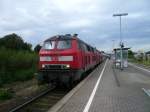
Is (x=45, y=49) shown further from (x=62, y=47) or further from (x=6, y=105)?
(x=6, y=105)

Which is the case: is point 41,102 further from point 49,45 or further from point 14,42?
point 14,42

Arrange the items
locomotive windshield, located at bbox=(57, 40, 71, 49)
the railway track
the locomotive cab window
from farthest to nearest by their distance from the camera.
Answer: the locomotive cab window
locomotive windshield, located at bbox=(57, 40, 71, 49)
the railway track

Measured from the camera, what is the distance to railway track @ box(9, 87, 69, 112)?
12734 millimetres

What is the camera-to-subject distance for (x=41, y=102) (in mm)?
14648

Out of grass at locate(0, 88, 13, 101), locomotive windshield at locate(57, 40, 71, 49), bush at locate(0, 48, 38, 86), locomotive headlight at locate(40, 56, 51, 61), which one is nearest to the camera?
grass at locate(0, 88, 13, 101)

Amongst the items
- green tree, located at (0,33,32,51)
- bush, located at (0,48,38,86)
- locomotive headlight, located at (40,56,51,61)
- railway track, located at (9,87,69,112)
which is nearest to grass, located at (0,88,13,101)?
railway track, located at (9,87,69,112)

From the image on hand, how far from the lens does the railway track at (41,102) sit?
41.8ft

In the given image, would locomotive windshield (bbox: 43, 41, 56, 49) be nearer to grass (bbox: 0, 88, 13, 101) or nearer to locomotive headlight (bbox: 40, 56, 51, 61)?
locomotive headlight (bbox: 40, 56, 51, 61)

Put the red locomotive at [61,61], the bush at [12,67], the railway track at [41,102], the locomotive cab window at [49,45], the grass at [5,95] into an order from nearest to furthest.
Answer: the railway track at [41,102]
the grass at [5,95]
the red locomotive at [61,61]
the locomotive cab window at [49,45]
the bush at [12,67]

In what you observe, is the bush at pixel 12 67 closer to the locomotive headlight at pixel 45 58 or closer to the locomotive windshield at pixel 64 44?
the locomotive headlight at pixel 45 58

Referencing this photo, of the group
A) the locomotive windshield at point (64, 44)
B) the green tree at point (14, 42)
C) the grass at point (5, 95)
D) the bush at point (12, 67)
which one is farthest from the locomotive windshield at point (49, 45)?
the green tree at point (14, 42)

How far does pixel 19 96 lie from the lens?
55.7ft

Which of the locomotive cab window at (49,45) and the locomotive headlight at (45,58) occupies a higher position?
the locomotive cab window at (49,45)

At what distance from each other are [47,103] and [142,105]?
525cm
